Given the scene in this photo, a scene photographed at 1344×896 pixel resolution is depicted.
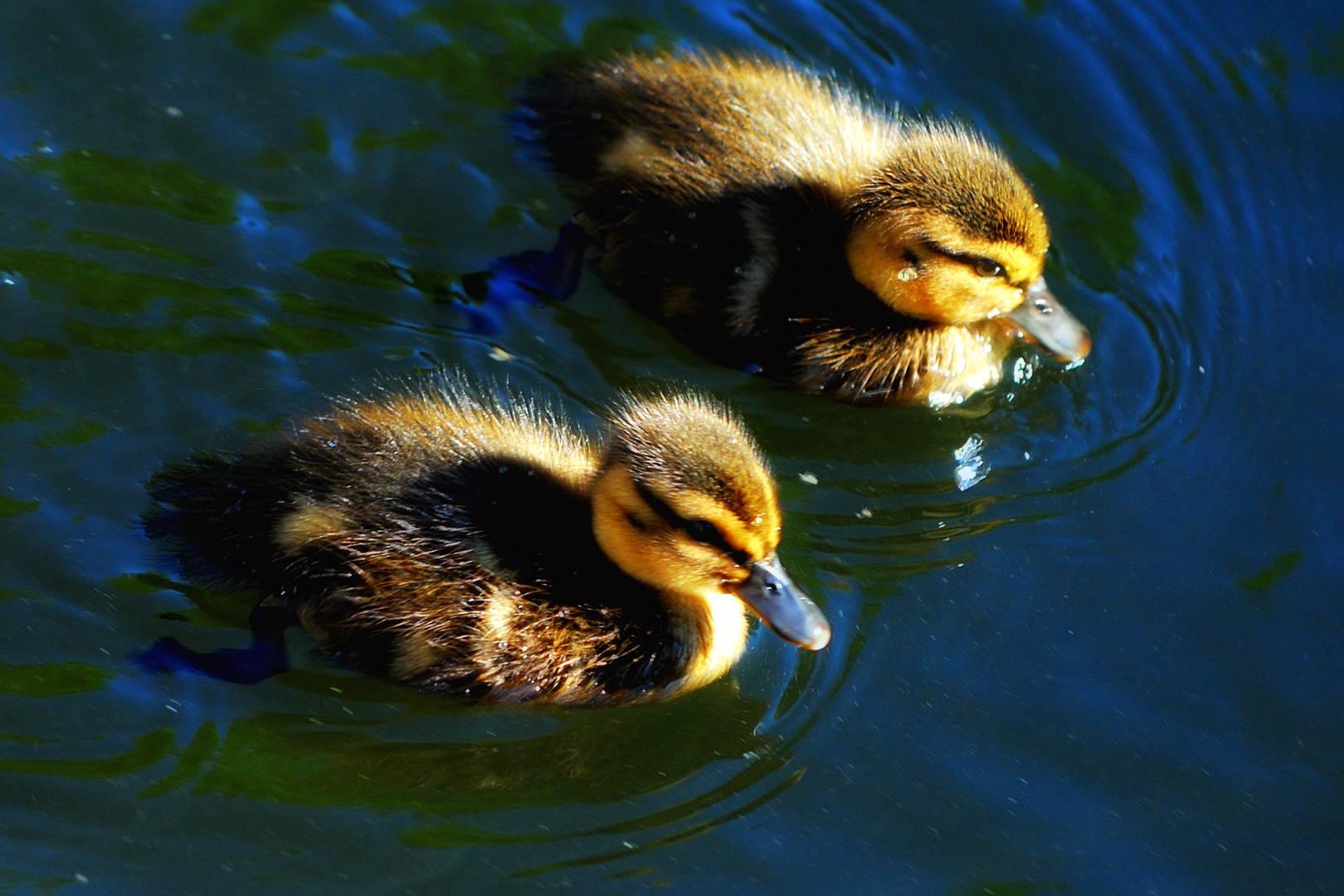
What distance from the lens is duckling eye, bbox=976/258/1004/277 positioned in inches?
156

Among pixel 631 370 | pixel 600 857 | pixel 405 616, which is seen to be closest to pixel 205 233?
pixel 631 370

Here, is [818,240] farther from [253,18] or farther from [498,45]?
[253,18]

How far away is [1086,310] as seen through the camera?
176 inches

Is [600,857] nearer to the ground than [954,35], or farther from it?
nearer to the ground

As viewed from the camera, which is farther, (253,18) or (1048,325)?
(253,18)

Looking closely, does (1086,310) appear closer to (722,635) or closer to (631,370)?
(631,370)

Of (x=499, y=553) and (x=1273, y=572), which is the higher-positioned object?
(x=1273, y=572)

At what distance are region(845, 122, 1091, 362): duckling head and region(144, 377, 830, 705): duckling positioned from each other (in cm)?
83

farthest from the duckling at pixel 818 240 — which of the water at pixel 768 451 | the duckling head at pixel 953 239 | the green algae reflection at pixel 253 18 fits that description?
the green algae reflection at pixel 253 18

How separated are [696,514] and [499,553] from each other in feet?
1.38

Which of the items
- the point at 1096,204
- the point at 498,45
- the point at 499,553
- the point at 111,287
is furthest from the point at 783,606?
the point at 498,45

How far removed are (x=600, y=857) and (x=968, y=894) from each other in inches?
27.8

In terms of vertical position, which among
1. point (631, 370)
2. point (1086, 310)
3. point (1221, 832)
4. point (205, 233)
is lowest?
point (205, 233)

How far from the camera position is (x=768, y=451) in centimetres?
398
